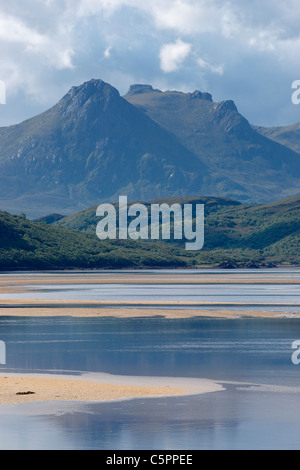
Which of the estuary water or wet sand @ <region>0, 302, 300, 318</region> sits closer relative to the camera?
the estuary water

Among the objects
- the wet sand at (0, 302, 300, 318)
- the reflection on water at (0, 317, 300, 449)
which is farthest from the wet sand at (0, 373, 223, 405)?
the wet sand at (0, 302, 300, 318)

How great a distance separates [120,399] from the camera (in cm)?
3344

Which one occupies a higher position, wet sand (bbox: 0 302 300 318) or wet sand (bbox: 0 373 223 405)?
wet sand (bbox: 0 302 300 318)

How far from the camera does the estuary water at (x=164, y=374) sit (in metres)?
26.8

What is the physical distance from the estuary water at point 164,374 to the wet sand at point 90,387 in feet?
3.51

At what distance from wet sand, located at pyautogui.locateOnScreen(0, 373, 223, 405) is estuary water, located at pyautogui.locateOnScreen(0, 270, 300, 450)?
1.07 m

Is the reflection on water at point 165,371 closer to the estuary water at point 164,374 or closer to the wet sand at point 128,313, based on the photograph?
the estuary water at point 164,374

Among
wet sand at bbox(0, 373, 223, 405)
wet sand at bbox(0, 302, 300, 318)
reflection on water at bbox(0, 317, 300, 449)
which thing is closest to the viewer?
reflection on water at bbox(0, 317, 300, 449)

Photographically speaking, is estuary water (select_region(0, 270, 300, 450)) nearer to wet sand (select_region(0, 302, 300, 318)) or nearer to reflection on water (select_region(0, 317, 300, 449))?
reflection on water (select_region(0, 317, 300, 449))

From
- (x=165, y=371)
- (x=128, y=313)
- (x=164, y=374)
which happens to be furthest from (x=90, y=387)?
(x=128, y=313)

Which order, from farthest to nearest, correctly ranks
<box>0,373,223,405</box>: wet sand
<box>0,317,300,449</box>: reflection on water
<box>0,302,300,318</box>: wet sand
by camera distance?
<box>0,302,300,318</box>: wet sand < <box>0,373,223,405</box>: wet sand < <box>0,317,300,449</box>: reflection on water

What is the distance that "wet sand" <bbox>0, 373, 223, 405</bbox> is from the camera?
33.8m

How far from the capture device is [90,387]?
3591cm
